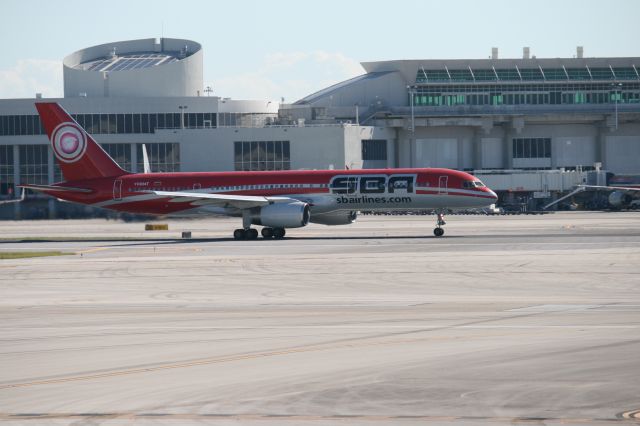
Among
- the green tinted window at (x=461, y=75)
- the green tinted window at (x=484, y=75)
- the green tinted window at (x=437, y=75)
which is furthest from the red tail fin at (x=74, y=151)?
the green tinted window at (x=484, y=75)

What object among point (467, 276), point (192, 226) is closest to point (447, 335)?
point (467, 276)

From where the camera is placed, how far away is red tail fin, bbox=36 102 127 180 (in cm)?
7394

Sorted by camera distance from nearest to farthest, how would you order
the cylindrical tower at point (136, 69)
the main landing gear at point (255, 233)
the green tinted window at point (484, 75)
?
the main landing gear at point (255, 233)
the cylindrical tower at point (136, 69)
the green tinted window at point (484, 75)

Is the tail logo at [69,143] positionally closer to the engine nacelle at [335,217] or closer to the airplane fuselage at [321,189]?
the airplane fuselage at [321,189]

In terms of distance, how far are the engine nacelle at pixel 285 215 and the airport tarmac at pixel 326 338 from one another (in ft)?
43.1

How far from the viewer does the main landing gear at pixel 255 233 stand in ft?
227

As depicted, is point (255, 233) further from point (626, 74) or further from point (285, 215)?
point (626, 74)

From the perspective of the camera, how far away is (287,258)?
51281 millimetres

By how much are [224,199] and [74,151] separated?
1327cm

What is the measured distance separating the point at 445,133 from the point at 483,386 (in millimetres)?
121995

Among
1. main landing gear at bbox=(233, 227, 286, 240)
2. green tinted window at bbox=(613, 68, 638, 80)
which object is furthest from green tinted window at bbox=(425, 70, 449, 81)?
main landing gear at bbox=(233, 227, 286, 240)

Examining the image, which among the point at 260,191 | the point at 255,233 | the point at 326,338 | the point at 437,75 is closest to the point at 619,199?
the point at 437,75

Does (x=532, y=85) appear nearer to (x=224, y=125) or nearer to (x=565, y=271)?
(x=224, y=125)

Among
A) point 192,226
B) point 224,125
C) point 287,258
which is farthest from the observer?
point 224,125
